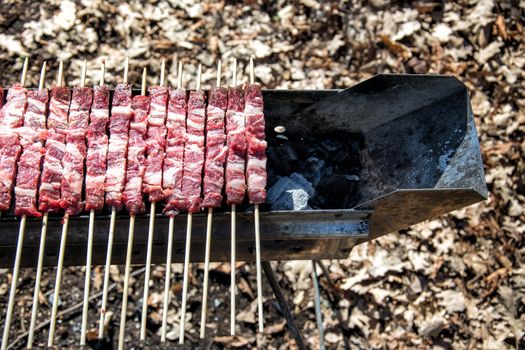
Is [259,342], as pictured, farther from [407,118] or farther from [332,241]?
[407,118]

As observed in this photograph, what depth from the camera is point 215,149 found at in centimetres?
366

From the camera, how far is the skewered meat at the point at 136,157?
3436mm

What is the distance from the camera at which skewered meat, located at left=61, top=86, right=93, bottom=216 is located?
3.43 meters

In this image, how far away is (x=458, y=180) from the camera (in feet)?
12.5

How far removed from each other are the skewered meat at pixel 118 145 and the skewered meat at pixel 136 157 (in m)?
0.04

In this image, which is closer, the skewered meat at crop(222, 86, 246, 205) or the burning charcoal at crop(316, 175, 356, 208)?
the skewered meat at crop(222, 86, 246, 205)

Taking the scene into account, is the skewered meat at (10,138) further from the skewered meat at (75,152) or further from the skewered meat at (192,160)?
the skewered meat at (192,160)

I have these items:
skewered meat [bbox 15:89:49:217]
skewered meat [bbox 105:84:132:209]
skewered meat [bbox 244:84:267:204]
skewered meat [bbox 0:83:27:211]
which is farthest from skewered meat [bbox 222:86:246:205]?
skewered meat [bbox 0:83:27:211]

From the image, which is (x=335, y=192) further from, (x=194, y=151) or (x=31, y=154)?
(x=31, y=154)

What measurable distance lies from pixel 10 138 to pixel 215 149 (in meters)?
1.42

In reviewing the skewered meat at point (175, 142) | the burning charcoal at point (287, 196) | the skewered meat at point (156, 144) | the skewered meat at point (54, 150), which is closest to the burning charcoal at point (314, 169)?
the burning charcoal at point (287, 196)

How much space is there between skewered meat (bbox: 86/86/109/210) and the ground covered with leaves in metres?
2.47

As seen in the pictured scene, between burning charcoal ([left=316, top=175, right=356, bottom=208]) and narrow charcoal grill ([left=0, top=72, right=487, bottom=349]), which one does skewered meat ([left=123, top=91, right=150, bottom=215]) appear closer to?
narrow charcoal grill ([left=0, top=72, right=487, bottom=349])

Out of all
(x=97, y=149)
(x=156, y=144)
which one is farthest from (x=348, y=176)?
(x=97, y=149)
